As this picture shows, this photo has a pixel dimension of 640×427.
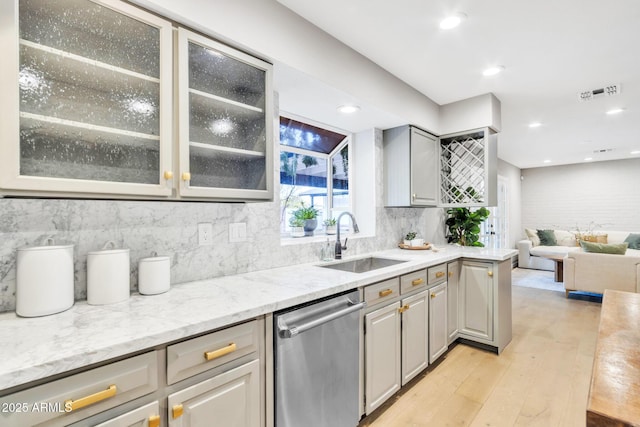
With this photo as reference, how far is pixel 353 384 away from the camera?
1.73m

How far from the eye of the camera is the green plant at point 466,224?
13.0 ft

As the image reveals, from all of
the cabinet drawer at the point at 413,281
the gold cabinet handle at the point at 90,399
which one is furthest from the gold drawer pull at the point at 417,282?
the gold cabinet handle at the point at 90,399

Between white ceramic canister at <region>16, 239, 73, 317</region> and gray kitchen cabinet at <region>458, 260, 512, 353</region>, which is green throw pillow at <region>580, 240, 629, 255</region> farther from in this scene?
white ceramic canister at <region>16, 239, 73, 317</region>

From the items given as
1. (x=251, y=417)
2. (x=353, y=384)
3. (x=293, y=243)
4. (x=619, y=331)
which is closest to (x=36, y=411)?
(x=251, y=417)

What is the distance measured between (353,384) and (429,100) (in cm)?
282

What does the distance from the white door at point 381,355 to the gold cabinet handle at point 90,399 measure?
4.29 feet

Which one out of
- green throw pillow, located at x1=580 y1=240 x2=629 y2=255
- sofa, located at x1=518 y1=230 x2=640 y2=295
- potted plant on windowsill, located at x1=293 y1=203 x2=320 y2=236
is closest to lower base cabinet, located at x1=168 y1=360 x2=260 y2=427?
potted plant on windowsill, located at x1=293 y1=203 x2=320 y2=236

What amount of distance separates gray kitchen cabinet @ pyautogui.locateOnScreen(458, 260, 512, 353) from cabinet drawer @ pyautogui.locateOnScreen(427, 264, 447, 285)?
400mm

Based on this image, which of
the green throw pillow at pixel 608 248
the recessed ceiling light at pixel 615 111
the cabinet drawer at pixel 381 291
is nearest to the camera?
the cabinet drawer at pixel 381 291

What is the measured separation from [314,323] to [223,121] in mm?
1115

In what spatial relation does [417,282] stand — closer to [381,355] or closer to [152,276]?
[381,355]

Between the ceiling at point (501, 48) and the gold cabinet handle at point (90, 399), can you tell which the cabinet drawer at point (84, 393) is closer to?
the gold cabinet handle at point (90, 399)

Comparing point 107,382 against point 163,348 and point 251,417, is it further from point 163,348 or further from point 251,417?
point 251,417

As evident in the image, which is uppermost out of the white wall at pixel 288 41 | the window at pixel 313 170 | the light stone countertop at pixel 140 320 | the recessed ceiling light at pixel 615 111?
the recessed ceiling light at pixel 615 111
